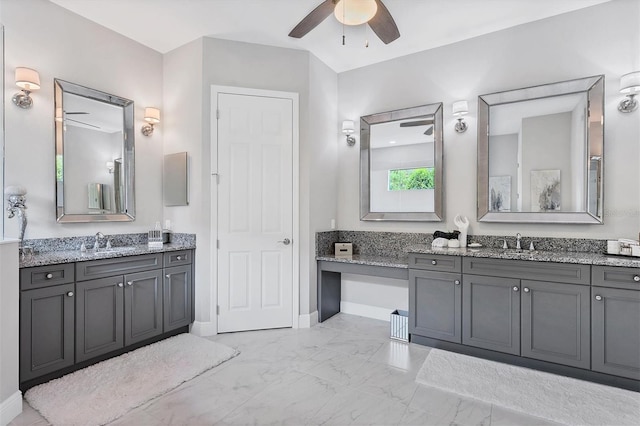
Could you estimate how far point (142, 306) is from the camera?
115 inches

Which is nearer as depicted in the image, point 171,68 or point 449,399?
point 449,399

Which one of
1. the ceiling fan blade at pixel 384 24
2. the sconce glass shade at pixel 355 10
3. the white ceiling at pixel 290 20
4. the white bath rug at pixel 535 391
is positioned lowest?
the white bath rug at pixel 535 391

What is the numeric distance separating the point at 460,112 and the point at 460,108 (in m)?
0.04

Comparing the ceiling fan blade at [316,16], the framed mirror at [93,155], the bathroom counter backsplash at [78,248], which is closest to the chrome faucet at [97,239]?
the bathroom counter backsplash at [78,248]

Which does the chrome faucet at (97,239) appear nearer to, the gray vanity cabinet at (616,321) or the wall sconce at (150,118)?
the wall sconce at (150,118)

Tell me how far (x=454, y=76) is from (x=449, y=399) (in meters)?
3.14

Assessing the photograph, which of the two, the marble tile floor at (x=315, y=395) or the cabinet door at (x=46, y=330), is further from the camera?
the cabinet door at (x=46, y=330)

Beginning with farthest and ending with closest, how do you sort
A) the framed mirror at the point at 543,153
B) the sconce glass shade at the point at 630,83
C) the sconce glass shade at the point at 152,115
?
1. the sconce glass shade at the point at 152,115
2. the framed mirror at the point at 543,153
3. the sconce glass shade at the point at 630,83

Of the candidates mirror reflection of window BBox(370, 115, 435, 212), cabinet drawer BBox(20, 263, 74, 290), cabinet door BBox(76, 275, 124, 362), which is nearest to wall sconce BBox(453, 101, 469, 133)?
mirror reflection of window BBox(370, 115, 435, 212)

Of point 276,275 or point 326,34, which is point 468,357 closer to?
point 276,275

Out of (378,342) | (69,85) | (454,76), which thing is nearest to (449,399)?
(378,342)

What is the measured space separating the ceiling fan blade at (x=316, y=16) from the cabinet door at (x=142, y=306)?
8.47 feet

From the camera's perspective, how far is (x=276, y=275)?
138 inches

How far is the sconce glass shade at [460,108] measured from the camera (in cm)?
321
